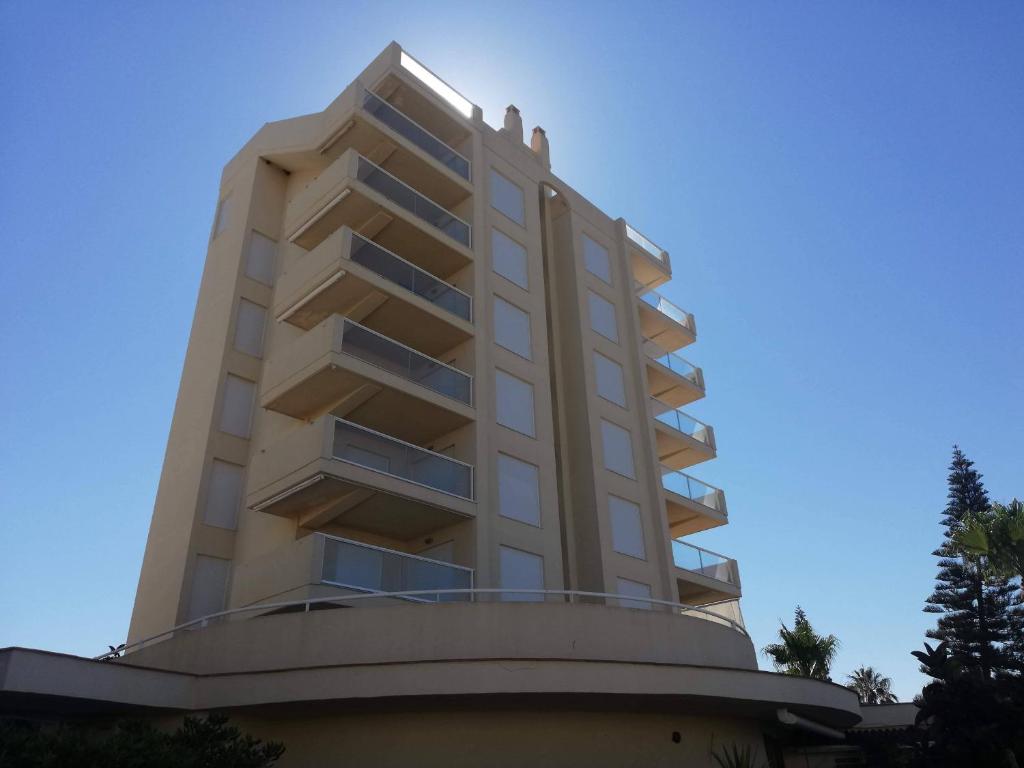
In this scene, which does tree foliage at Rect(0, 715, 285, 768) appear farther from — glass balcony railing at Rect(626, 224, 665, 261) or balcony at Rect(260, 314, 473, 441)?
glass balcony railing at Rect(626, 224, 665, 261)

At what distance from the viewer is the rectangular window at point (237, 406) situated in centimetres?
2209

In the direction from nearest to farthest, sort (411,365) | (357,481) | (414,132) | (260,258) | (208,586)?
(357,481), (208,586), (411,365), (260,258), (414,132)

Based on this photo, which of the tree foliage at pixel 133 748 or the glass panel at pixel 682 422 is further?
the glass panel at pixel 682 422

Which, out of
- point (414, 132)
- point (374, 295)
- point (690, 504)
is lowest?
point (690, 504)

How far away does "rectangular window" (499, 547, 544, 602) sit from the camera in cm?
2009

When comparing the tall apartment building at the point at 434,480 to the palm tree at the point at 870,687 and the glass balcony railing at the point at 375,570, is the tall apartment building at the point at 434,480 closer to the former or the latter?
the glass balcony railing at the point at 375,570

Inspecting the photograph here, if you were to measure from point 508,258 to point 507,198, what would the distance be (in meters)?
2.60

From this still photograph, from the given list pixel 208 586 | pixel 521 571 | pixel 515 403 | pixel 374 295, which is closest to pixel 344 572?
pixel 208 586

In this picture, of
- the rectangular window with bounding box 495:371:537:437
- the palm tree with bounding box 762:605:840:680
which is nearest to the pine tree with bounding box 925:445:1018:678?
the palm tree with bounding box 762:605:840:680

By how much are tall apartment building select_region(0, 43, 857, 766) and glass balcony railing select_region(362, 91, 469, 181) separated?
7 centimetres

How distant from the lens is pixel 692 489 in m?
28.1

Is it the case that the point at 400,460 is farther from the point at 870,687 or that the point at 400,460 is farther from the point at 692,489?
the point at 870,687

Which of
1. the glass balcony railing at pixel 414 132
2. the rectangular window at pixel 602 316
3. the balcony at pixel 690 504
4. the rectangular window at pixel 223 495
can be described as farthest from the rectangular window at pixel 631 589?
the glass balcony railing at pixel 414 132

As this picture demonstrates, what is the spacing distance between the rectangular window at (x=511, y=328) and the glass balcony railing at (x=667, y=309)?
807 centimetres
